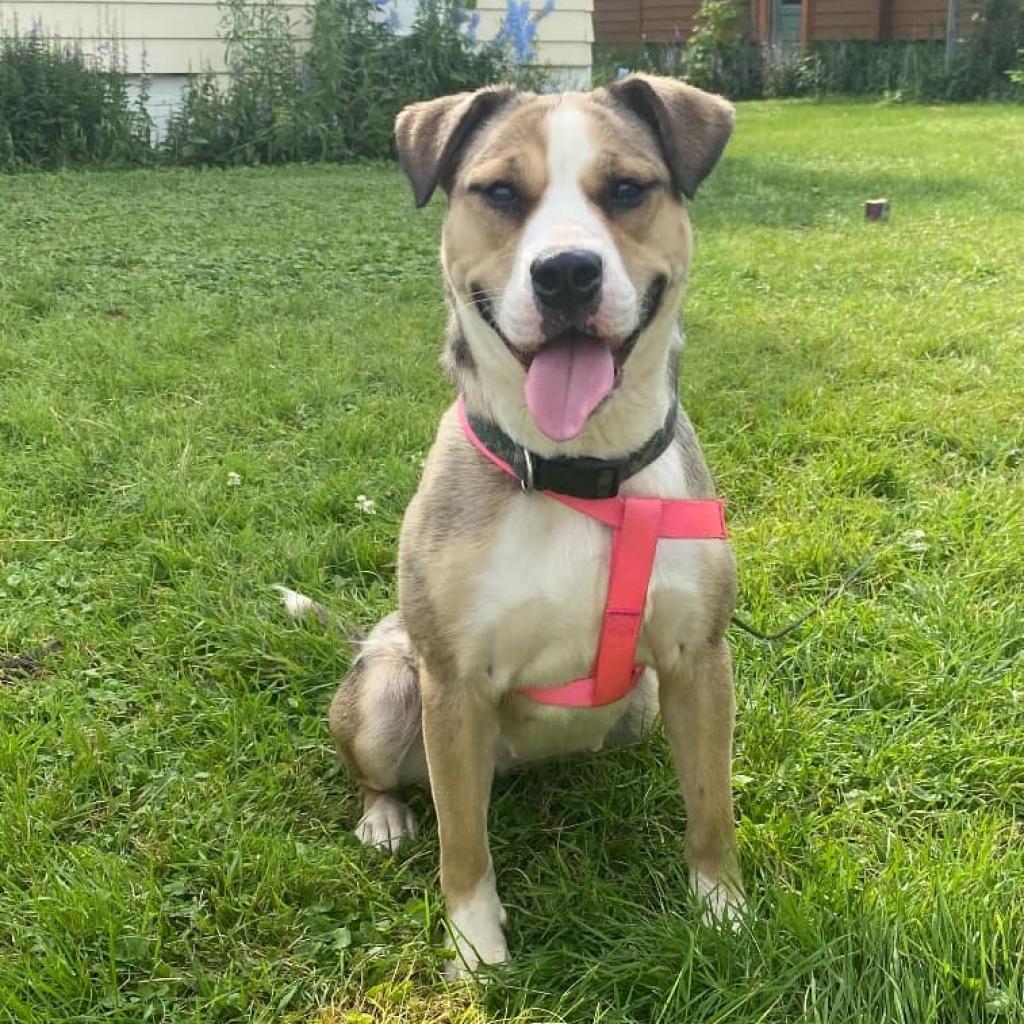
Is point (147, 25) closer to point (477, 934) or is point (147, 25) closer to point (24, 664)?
point (24, 664)

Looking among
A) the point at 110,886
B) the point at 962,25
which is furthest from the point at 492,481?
the point at 962,25

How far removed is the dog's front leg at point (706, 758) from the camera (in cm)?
237

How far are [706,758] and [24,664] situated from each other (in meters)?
1.96

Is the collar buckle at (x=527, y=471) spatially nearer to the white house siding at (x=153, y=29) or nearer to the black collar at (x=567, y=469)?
the black collar at (x=567, y=469)

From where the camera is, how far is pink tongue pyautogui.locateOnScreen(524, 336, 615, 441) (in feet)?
7.12

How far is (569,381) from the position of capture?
7.15 ft

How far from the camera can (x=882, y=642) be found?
3156 mm

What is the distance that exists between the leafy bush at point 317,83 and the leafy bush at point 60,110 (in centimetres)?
54

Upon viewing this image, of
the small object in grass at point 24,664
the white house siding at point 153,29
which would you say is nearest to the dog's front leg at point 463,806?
the small object in grass at point 24,664

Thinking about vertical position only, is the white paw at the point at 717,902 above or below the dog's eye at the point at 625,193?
below

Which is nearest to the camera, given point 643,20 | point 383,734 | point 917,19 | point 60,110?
point 383,734

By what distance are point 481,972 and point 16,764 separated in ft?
4.13

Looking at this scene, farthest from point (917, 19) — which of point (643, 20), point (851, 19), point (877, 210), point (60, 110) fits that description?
point (60, 110)

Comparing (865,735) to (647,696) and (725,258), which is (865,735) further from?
(725,258)
